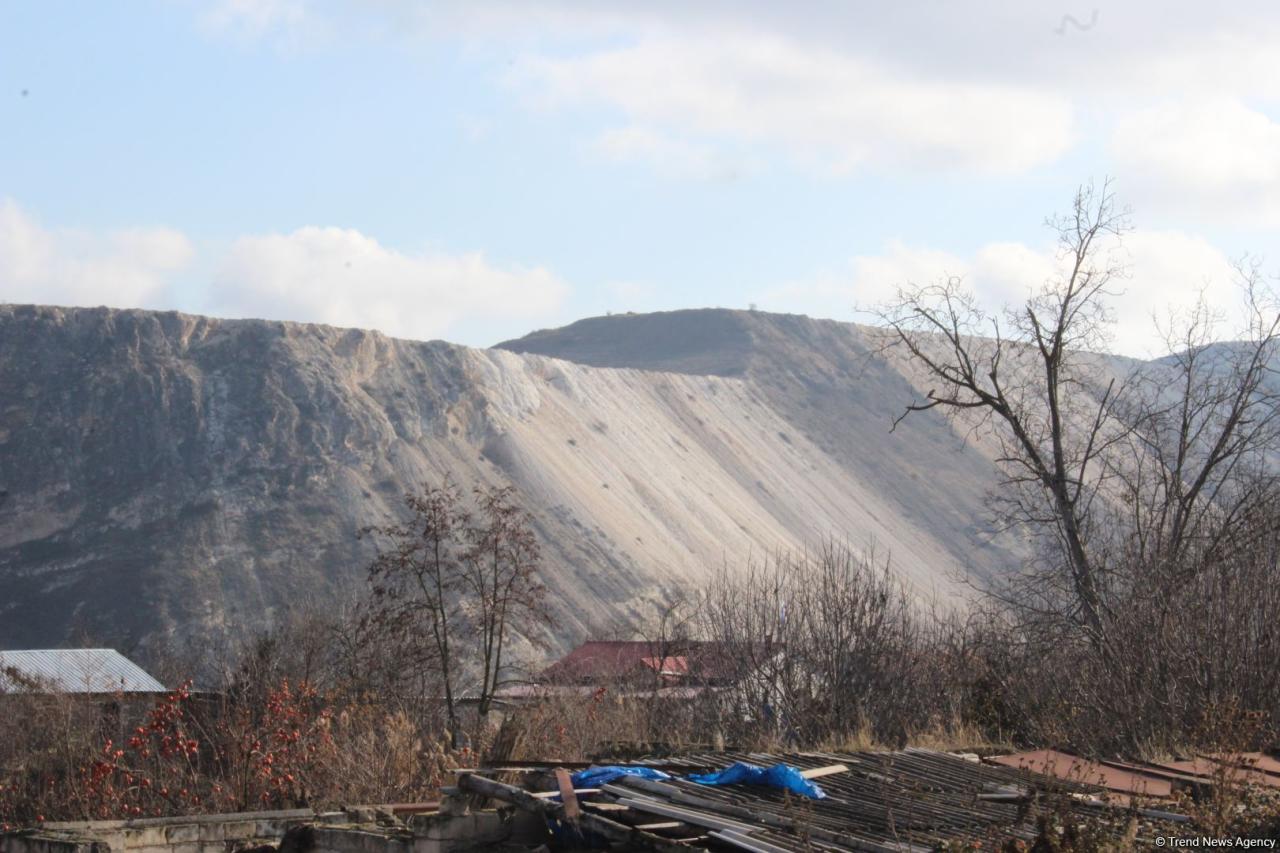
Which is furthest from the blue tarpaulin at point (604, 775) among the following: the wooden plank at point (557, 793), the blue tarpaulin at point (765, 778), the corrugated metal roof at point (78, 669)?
the corrugated metal roof at point (78, 669)

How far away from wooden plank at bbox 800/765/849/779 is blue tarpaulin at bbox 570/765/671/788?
108 centimetres

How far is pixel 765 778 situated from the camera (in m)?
10.2

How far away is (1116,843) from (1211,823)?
94 centimetres

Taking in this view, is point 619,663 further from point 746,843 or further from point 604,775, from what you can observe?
point 746,843

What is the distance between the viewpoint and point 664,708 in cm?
2427

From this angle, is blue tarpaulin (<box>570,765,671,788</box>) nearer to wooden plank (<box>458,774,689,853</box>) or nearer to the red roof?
wooden plank (<box>458,774,689,853</box>)

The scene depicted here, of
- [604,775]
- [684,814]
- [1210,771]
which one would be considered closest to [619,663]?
[604,775]

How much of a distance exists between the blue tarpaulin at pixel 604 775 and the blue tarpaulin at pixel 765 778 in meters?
0.31

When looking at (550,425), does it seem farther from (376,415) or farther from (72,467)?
(72,467)

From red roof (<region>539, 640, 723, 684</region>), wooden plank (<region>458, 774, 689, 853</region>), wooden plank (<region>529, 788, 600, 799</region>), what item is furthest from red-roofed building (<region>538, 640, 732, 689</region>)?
wooden plank (<region>458, 774, 689, 853</region>)

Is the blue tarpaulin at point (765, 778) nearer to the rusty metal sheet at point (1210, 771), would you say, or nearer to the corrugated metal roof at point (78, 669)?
the rusty metal sheet at point (1210, 771)

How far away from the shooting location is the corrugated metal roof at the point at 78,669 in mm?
34562

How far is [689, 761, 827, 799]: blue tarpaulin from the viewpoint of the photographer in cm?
987

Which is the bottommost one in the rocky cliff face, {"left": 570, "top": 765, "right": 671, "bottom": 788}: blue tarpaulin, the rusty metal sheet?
the rusty metal sheet
